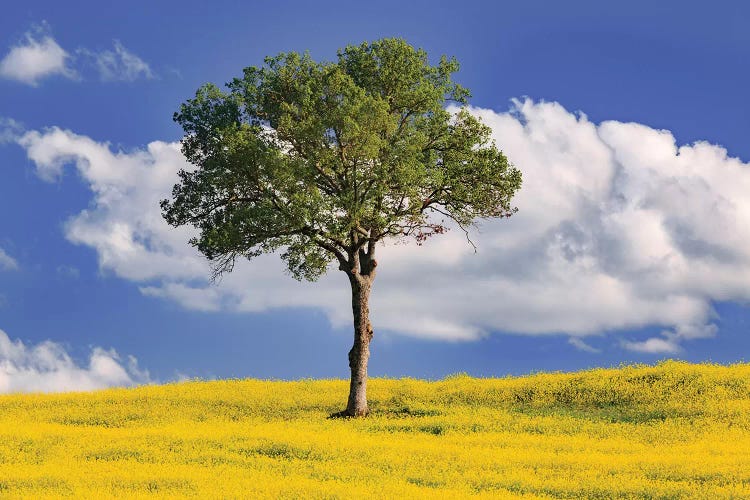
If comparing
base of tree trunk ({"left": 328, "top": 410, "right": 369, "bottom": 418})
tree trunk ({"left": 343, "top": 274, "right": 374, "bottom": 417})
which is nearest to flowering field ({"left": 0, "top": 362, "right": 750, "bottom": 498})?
base of tree trunk ({"left": 328, "top": 410, "right": 369, "bottom": 418})

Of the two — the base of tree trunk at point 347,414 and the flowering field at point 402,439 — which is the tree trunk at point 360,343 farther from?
the flowering field at point 402,439

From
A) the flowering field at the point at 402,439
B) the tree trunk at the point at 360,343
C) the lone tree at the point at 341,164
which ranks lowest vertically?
the flowering field at the point at 402,439

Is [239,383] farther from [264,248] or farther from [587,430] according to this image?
[587,430]

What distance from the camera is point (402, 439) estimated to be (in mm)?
29438

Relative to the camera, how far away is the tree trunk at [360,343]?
A: 35.9 metres

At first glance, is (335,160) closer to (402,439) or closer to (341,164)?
(341,164)

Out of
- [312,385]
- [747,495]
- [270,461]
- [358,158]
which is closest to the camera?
[747,495]

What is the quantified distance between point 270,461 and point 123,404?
689 inches

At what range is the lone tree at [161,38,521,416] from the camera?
33969 millimetres

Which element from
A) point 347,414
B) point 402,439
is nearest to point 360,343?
point 347,414

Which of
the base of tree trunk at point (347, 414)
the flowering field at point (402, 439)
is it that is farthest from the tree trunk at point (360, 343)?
the flowering field at point (402, 439)

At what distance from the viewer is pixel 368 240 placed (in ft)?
120

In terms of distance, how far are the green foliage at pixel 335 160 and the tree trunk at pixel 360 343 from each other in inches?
35.1

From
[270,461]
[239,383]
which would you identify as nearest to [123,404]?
[239,383]
